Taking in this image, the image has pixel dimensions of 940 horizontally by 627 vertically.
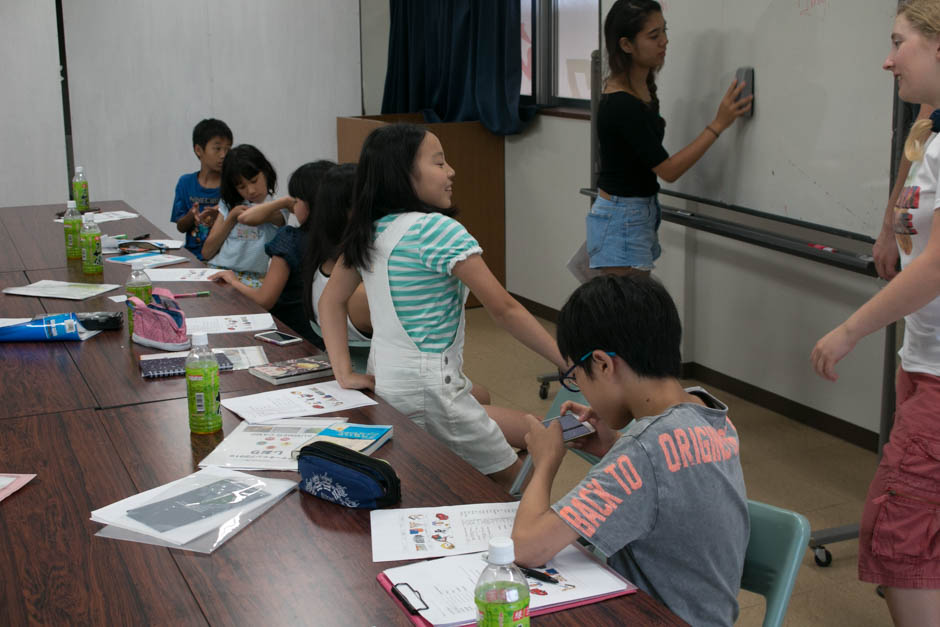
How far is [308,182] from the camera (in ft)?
10.7

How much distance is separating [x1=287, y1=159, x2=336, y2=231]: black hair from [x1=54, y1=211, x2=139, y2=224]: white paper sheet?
1850 millimetres

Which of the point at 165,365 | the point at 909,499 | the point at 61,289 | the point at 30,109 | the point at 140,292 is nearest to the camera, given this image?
the point at 909,499

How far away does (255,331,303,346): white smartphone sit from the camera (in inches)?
108

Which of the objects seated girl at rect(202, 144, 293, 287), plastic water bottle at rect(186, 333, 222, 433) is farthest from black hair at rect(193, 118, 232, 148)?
plastic water bottle at rect(186, 333, 222, 433)

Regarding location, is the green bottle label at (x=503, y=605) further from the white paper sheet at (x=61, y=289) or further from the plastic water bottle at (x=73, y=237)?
the plastic water bottle at (x=73, y=237)

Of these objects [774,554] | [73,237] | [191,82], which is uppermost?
[191,82]

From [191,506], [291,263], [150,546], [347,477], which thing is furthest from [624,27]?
[150,546]

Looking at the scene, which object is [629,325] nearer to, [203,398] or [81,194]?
[203,398]

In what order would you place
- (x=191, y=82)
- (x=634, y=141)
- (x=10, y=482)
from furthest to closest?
(x=191, y=82), (x=634, y=141), (x=10, y=482)

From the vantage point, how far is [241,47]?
668cm

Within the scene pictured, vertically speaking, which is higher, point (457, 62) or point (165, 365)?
point (457, 62)

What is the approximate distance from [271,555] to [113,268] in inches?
98.3

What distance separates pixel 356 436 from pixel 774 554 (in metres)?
0.82

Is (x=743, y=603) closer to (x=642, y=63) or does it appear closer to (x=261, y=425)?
(x=261, y=425)
